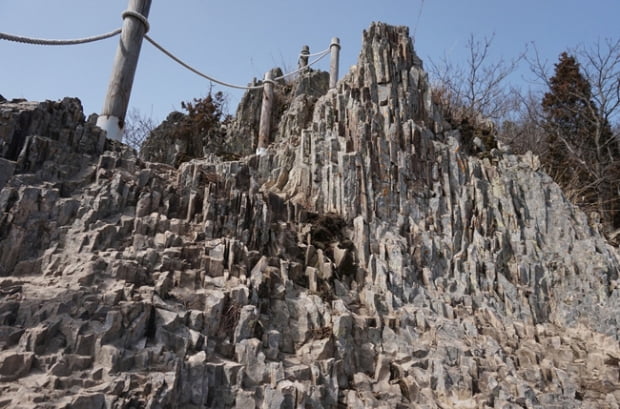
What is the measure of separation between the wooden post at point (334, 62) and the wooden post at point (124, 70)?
7.96 m

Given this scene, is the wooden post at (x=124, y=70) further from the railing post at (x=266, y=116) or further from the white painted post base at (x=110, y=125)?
A: the railing post at (x=266, y=116)

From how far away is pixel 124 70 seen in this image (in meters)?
9.41

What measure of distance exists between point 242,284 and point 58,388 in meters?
3.47

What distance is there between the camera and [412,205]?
39.4ft

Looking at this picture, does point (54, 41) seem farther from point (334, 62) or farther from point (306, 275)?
point (334, 62)

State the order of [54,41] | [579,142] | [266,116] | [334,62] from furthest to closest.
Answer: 1. [579,142]
2. [334,62]
3. [266,116]
4. [54,41]

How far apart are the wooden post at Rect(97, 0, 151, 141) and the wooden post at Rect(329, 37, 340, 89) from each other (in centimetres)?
796

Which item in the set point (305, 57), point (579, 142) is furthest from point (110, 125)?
A: point (579, 142)

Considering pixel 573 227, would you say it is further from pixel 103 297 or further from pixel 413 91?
pixel 103 297

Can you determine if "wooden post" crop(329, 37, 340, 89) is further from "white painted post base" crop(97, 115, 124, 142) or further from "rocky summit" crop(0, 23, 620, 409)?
"white painted post base" crop(97, 115, 124, 142)

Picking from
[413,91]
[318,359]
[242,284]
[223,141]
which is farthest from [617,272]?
[223,141]

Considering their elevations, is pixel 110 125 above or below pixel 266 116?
below

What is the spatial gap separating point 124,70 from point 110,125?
1.28 meters

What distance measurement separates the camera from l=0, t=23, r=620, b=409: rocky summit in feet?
21.2
